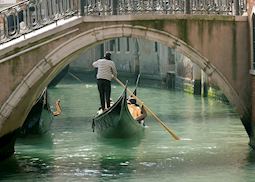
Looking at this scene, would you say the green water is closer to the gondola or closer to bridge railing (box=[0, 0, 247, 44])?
the gondola

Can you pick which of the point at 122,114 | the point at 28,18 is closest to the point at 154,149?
the point at 122,114

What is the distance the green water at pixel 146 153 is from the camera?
7348 mm

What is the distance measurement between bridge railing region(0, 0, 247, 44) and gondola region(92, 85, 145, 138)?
156 centimetres

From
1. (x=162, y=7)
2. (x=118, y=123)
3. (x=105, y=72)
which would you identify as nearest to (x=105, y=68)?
(x=105, y=72)

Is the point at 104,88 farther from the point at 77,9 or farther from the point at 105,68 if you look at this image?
the point at 77,9

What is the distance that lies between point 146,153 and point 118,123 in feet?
3.45

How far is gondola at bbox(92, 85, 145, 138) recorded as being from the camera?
30.7ft

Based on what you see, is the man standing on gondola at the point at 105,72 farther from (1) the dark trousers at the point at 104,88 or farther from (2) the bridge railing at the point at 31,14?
(2) the bridge railing at the point at 31,14

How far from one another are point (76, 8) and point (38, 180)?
64.7 inches

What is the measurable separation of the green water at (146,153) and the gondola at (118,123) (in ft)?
0.36

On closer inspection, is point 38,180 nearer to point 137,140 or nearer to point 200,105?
point 137,140

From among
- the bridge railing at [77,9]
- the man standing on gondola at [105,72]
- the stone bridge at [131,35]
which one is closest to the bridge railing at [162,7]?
the bridge railing at [77,9]

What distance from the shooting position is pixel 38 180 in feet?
23.9

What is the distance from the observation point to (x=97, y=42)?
25.9ft
